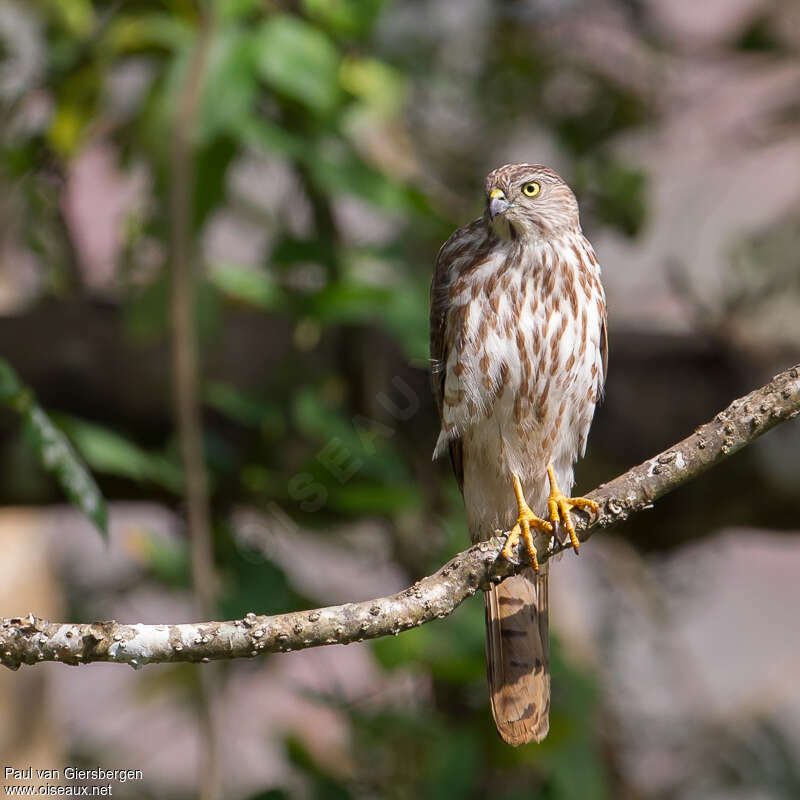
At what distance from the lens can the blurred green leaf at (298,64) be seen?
4.17 meters

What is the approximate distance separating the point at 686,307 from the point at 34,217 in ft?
10.1

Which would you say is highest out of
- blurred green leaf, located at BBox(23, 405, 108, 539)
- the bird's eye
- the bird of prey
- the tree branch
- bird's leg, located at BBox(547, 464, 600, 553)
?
the bird's eye

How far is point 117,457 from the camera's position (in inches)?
164

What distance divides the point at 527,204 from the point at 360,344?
5.54 ft

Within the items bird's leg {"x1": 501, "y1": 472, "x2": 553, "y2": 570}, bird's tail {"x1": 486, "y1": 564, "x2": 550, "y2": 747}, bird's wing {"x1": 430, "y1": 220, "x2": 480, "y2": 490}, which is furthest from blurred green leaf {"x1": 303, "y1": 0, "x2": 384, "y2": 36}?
bird's tail {"x1": 486, "y1": 564, "x2": 550, "y2": 747}

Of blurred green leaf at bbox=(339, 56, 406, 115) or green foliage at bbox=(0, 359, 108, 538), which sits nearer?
green foliage at bbox=(0, 359, 108, 538)

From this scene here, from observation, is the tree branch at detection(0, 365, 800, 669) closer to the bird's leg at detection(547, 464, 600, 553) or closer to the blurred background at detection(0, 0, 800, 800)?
the bird's leg at detection(547, 464, 600, 553)

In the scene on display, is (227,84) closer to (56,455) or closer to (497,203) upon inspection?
(497,203)

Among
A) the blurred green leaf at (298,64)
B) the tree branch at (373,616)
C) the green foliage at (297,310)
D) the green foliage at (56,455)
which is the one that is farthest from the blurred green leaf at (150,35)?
the tree branch at (373,616)

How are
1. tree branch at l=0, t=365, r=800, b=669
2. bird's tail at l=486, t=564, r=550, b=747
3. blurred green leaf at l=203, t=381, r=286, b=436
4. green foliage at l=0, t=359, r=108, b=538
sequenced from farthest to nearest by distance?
blurred green leaf at l=203, t=381, r=286, b=436 → bird's tail at l=486, t=564, r=550, b=747 → green foliage at l=0, t=359, r=108, b=538 → tree branch at l=0, t=365, r=800, b=669

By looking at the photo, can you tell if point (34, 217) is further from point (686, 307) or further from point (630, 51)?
point (630, 51)

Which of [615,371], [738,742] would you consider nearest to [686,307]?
[615,371]

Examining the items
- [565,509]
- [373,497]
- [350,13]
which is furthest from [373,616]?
[350,13]

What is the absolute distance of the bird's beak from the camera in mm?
3209
